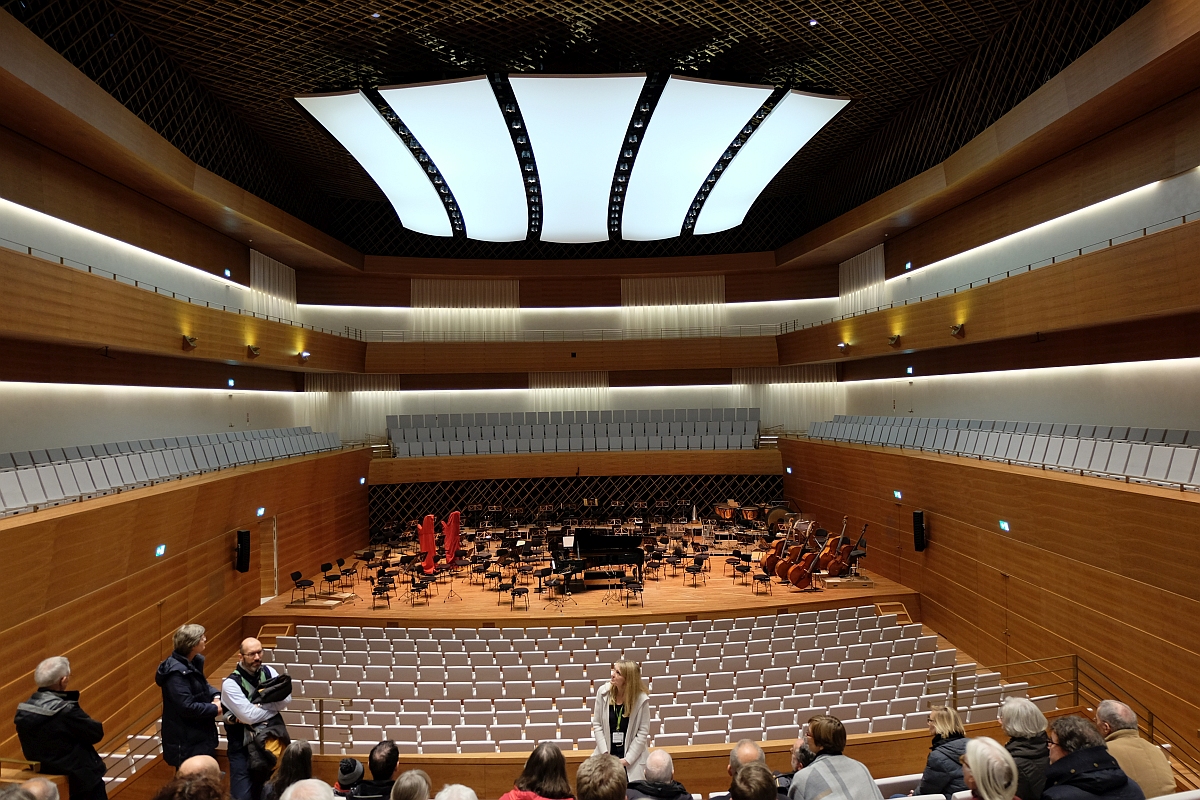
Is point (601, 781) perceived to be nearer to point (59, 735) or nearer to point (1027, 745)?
point (1027, 745)

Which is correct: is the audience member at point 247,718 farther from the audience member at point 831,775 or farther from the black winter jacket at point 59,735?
the audience member at point 831,775

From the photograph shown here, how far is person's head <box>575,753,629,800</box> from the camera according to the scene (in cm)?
268

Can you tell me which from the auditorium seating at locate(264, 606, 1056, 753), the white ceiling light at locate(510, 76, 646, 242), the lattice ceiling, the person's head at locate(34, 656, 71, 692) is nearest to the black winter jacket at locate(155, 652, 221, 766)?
the person's head at locate(34, 656, 71, 692)

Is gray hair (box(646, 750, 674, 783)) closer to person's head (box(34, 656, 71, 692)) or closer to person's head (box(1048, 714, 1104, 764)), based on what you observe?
person's head (box(1048, 714, 1104, 764))

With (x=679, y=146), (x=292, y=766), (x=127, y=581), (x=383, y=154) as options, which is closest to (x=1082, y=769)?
(x=292, y=766)

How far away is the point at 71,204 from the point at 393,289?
1109 centimetres

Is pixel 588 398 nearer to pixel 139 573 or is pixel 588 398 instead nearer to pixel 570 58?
pixel 570 58

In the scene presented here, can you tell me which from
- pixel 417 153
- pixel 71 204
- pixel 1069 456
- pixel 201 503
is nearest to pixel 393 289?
pixel 417 153

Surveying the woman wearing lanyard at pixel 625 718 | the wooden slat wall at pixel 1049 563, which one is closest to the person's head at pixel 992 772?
the woman wearing lanyard at pixel 625 718

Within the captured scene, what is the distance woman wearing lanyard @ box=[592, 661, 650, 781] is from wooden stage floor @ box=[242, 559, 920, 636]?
8.23 metres

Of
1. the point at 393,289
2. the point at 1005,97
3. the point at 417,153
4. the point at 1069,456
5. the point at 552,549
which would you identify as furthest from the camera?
the point at 393,289

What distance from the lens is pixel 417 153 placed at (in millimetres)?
16188

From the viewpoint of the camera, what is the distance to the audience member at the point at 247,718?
13.4 feet

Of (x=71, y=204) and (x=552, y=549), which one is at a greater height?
(x=71, y=204)
